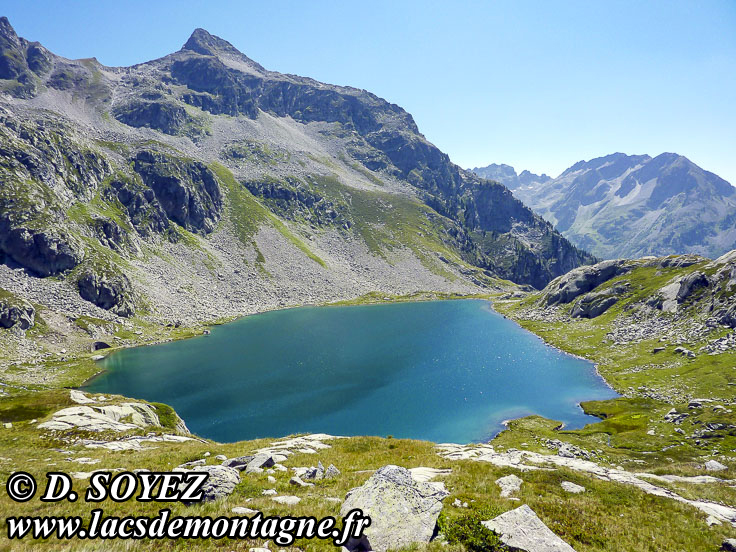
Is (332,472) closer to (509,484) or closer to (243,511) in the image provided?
(243,511)

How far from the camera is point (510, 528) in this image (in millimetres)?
11789

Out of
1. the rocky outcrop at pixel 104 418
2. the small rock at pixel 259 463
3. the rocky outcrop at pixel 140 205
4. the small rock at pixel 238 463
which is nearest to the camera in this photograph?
the small rock at pixel 259 463

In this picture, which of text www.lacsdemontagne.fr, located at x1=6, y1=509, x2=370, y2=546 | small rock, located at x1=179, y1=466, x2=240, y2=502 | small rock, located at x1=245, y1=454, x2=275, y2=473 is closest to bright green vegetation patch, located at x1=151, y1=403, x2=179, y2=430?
small rock, located at x1=245, y1=454, x2=275, y2=473

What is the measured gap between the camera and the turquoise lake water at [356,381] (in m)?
57.8

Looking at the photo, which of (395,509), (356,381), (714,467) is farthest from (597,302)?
(395,509)

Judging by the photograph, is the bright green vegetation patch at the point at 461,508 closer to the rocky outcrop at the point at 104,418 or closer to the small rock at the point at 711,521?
the small rock at the point at 711,521

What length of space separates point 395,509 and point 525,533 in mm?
4296

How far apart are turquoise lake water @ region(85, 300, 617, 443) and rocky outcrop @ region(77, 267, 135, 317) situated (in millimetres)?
29298

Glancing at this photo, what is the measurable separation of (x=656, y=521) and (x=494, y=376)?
69459 millimetres

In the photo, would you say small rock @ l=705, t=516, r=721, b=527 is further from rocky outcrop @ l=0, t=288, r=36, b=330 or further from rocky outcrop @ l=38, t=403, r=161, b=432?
rocky outcrop @ l=0, t=288, r=36, b=330

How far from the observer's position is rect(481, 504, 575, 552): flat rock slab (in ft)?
36.2

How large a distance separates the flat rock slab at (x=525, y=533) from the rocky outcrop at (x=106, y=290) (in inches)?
5627

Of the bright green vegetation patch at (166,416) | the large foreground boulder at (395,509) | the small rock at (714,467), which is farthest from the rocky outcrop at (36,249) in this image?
the small rock at (714,467)

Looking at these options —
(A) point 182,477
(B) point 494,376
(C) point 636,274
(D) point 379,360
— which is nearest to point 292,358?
(D) point 379,360
